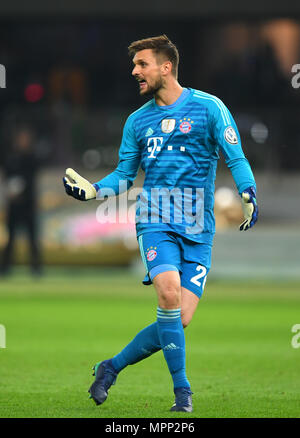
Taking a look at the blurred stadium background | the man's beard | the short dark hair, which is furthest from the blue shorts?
the blurred stadium background

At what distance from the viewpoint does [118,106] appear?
68.4 feet

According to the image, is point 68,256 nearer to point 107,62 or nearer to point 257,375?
point 107,62

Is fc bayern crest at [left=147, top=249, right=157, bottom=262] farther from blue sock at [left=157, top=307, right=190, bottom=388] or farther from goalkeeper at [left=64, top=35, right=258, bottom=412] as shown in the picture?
blue sock at [left=157, top=307, right=190, bottom=388]

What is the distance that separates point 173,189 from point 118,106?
46.8ft

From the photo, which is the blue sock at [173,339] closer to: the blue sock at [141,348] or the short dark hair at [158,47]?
the blue sock at [141,348]

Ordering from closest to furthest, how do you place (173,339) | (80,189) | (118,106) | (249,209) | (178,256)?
(249,209) → (173,339) → (178,256) → (80,189) → (118,106)

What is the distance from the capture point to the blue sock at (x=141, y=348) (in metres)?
6.83

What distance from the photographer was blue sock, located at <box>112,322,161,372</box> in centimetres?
683

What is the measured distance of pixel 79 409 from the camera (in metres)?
6.65

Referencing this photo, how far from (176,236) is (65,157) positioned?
14178mm

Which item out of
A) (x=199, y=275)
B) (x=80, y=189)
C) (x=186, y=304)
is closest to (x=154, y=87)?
(x=80, y=189)

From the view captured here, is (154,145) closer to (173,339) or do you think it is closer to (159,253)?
(159,253)

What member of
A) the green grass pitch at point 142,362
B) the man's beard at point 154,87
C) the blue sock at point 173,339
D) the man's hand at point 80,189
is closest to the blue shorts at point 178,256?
the blue sock at point 173,339

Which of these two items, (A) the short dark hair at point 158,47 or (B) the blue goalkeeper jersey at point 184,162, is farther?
(A) the short dark hair at point 158,47
